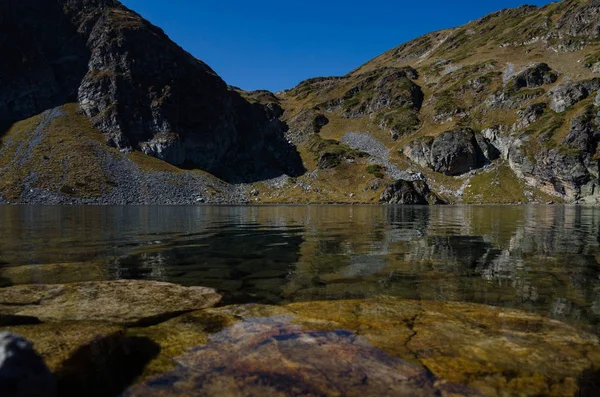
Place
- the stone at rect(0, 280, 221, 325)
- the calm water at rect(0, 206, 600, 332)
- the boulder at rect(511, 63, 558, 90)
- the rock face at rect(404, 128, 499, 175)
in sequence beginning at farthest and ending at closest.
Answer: the boulder at rect(511, 63, 558, 90) < the rock face at rect(404, 128, 499, 175) < the calm water at rect(0, 206, 600, 332) < the stone at rect(0, 280, 221, 325)

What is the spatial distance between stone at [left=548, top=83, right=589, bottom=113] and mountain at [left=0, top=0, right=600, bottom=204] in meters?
0.52

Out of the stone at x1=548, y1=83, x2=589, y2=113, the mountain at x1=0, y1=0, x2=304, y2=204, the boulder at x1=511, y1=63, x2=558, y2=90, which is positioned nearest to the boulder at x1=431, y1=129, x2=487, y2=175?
the stone at x1=548, y1=83, x2=589, y2=113

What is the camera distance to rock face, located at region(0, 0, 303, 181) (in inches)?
6107

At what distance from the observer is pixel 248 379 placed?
6.20 meters

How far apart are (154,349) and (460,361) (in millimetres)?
6271

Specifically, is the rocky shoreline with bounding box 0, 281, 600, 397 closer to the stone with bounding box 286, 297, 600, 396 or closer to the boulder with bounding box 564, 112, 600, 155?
the stone with bounding box 286, 297, 600, 396

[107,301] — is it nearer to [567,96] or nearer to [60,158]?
[60,158]

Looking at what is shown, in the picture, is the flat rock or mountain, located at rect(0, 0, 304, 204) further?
mountain, located at rect(0, 0, 304, 204)

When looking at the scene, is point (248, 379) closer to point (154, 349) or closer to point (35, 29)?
point (154, 349)

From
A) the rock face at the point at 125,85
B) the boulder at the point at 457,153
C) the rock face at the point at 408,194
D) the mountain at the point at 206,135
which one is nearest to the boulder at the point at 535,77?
the mountain at the point at 206,135

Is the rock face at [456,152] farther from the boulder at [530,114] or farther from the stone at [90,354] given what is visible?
the stone at [90,354]

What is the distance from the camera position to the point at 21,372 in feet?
16.7

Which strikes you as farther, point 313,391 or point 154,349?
point 154,349

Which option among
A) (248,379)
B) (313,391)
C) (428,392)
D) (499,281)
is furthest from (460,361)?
(499,281)
